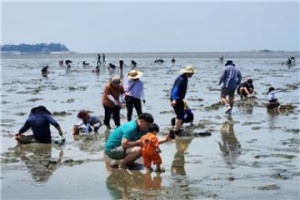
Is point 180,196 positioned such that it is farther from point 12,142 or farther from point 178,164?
point 12,142

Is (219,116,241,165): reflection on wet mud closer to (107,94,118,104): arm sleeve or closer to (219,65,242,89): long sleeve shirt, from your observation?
(219,65,242,89): long sleeve shirt

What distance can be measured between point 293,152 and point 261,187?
2.99 metres

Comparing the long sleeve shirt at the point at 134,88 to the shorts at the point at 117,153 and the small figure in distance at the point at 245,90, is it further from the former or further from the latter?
the small figure in distance at the point at 245,90

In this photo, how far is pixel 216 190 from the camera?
326 inches

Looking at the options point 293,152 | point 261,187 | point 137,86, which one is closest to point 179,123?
point 137,86

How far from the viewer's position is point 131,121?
9789 mm

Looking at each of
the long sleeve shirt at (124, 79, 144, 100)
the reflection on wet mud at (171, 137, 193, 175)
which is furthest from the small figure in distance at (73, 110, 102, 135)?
the reflection on wet mud at (171, 137, 193, 175)

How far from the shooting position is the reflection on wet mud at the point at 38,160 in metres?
9.46

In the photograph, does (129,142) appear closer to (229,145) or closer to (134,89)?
(229,145)

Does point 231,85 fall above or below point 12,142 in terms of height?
above

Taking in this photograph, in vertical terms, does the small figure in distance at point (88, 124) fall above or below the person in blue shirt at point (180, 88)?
below

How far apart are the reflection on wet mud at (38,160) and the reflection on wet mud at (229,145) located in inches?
128

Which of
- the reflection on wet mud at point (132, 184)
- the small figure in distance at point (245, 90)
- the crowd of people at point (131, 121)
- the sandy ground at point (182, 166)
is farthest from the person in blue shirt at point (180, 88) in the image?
the small figure in distance at point (245, 90)

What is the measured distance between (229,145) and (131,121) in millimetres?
3135
